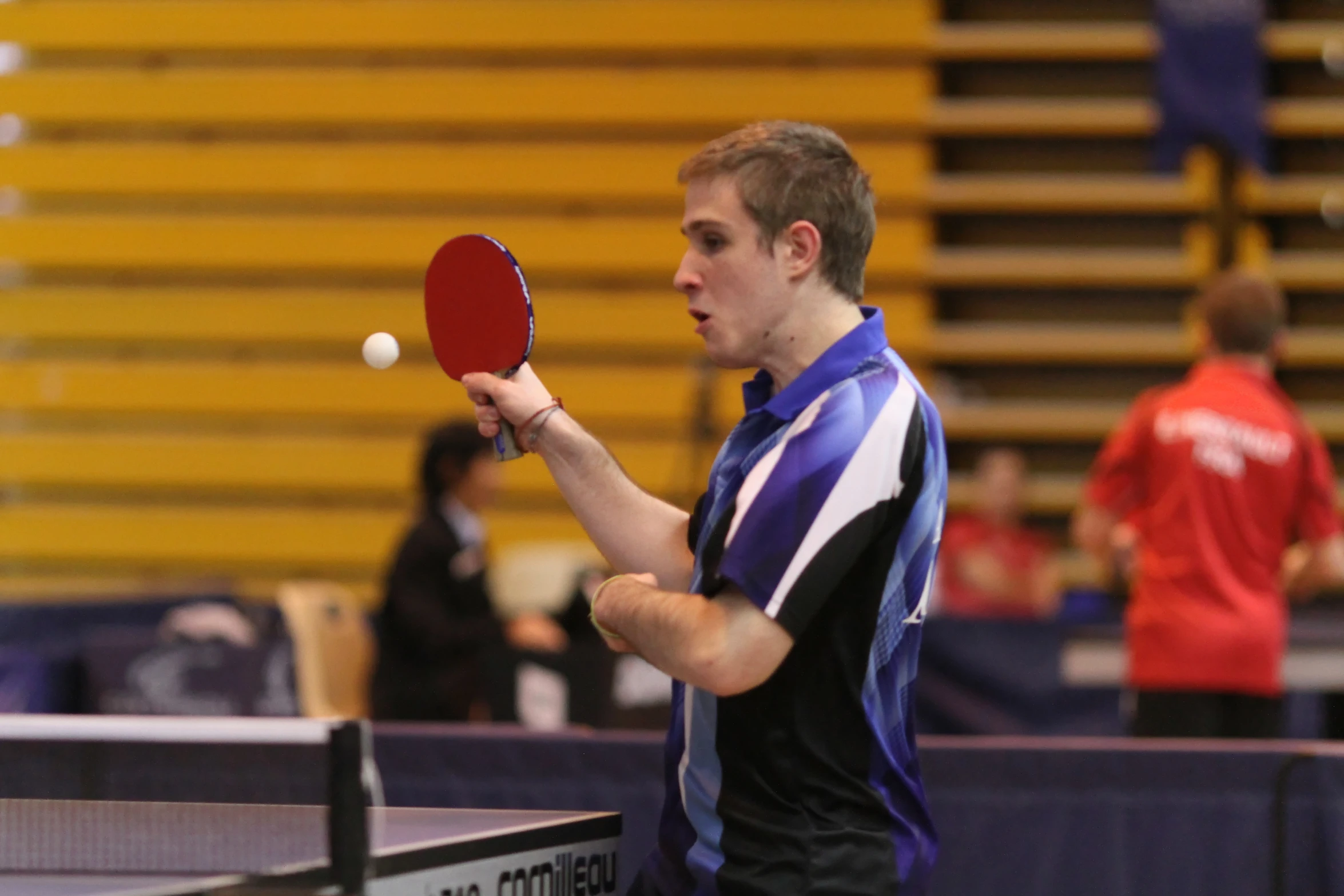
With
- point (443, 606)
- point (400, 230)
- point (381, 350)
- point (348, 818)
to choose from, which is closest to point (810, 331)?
point (381, 350)

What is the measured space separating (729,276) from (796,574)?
343 millimetres

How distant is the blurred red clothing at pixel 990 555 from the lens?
21.6ft

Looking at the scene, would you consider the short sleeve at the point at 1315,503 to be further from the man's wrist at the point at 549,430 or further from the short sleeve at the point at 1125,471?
the man's wrist at the point at 549,430

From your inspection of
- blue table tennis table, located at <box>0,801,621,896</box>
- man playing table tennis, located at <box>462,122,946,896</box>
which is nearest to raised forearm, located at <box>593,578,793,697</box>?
man playing table tennis, located at <box>462,122,946,896</box>

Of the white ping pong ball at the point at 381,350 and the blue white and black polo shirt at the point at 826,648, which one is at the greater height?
the white ping pong ball at the point at 381,350

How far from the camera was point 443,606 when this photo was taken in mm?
5461

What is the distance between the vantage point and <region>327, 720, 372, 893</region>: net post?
1.66 metres

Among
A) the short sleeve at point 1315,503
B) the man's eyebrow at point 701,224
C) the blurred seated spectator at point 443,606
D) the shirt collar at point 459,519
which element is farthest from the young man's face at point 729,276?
the shirt collar at point 459,519

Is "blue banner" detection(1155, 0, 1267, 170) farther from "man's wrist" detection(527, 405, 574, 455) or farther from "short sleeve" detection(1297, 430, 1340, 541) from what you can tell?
"man's wrist" detection(527, 405, 574, 455)

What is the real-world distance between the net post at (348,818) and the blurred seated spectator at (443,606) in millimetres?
3611

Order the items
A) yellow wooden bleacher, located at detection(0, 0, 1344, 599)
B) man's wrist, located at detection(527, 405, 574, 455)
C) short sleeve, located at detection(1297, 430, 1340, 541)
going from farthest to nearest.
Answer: yellow wooden bleacher, located at detection(0, 0, 1344, 599) < short sleeve, located at detection(1297, 430, 1340, 541) < man's wrist, located at detection(527, 405, 574, 455)

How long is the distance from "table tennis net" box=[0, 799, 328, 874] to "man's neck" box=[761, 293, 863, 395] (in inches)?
28.4

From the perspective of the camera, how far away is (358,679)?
600cm

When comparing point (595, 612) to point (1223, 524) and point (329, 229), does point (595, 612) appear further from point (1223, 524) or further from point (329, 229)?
point (329, 229)
